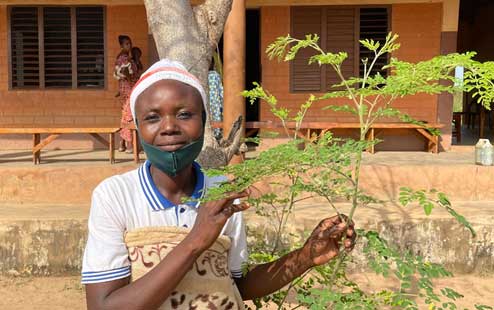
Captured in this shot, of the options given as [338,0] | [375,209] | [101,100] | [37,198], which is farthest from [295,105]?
[37,198]

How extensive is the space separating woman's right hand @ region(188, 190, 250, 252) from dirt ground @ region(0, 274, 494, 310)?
368 centimetres

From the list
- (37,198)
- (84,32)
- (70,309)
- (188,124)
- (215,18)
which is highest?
(84,32)

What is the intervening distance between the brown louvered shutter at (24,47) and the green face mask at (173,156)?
8.42 metres

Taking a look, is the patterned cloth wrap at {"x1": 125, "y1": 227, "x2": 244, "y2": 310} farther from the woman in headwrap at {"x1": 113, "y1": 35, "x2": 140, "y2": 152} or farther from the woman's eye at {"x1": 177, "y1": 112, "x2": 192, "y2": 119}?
the woman in headwrap at {"x1": 113, "y1": 35, "x2": 140, "y2": 152}

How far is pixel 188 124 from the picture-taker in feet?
4.35

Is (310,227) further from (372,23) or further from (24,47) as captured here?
(24,47)

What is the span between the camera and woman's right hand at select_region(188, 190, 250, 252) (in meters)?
1.22

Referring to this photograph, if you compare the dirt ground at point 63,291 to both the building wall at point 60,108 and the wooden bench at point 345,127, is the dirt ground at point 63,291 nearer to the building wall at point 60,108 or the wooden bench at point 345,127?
the wooden bench at point 345,127

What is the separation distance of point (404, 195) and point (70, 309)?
393 cm

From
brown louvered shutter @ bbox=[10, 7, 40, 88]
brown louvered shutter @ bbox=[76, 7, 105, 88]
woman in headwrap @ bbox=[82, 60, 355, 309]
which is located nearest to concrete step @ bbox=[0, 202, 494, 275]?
woman in headwrap @ bbox=[82, 60, 355, 309]

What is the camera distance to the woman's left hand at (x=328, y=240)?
4.72 feet

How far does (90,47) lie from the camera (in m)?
8.98

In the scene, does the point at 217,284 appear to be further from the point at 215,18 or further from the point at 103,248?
the point at 215,18

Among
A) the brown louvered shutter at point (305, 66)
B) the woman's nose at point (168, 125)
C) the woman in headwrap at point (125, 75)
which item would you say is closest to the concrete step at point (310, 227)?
the woman in headwrap at point (125, 75)
